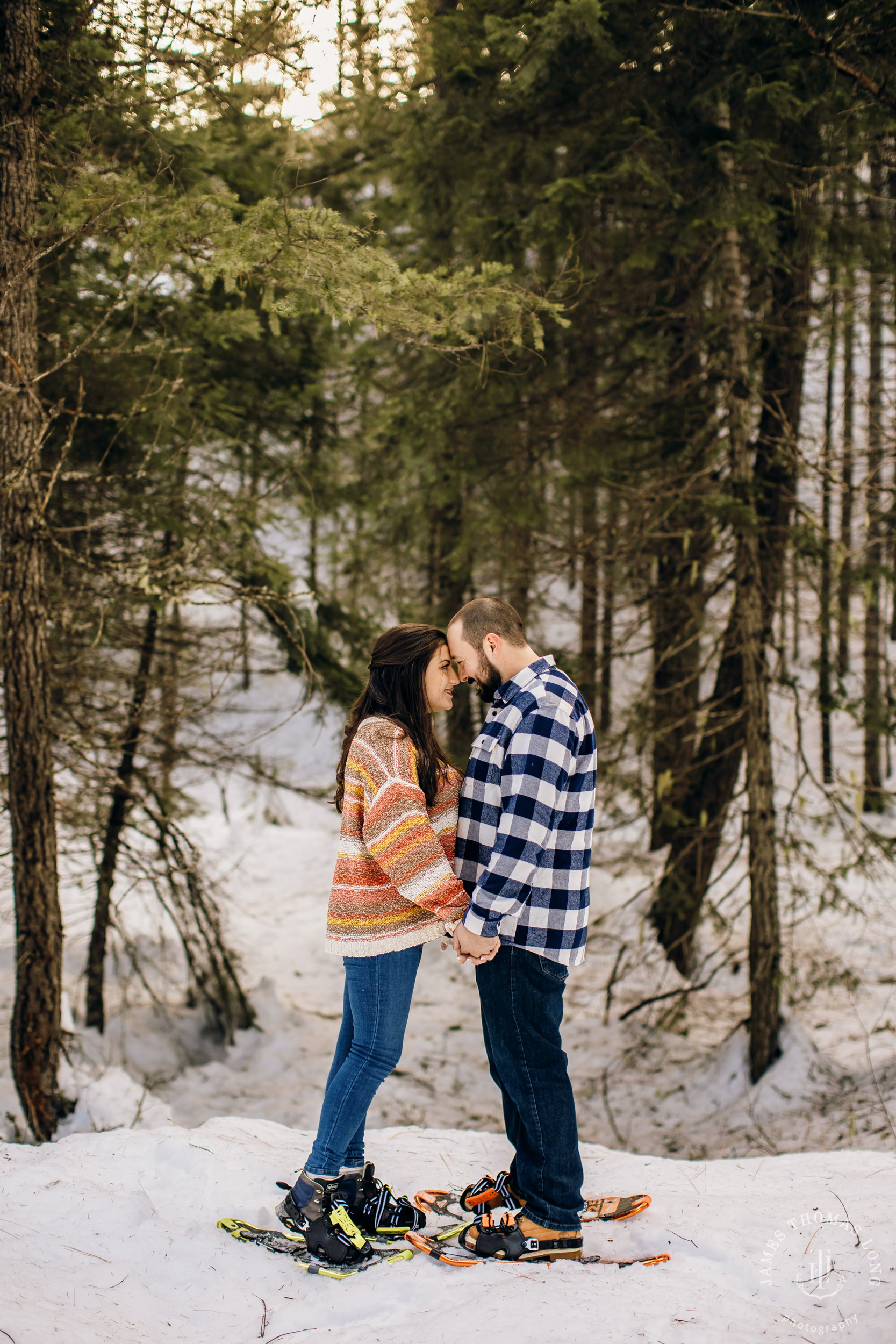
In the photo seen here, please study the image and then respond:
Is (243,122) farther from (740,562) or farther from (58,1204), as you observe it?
(58,1204)

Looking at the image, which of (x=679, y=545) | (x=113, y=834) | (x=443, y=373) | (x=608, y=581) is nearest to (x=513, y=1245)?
(x=608, y=581)

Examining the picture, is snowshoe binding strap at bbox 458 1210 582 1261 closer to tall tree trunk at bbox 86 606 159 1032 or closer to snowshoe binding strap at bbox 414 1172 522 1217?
snowshoe binding strap at bbox 414 1172 522 1217

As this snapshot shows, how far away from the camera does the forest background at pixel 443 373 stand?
4.48 metres

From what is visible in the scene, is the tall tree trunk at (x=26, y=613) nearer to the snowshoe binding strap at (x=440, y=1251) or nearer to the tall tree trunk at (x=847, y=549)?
the snowshoe binding strap at (x=440, y=1251)

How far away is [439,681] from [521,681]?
31cm

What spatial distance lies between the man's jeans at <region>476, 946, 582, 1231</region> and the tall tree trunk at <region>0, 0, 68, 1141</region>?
281 cm

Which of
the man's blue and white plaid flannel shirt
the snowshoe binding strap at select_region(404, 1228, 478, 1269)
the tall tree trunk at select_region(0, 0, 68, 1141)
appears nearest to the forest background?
the tall tree trunk at select_region(0, 0, 68, 1141)

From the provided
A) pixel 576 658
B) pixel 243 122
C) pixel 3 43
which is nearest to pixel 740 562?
pixel 576 658

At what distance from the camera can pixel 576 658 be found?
6.84m

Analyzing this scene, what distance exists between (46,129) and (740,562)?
5.23 m

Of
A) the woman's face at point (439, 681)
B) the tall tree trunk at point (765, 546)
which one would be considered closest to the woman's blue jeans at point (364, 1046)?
the woman's face at point (439, 681)

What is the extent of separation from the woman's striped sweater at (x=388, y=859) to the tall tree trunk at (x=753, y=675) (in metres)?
3.95

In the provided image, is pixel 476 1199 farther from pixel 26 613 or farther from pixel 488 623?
pixel 26 613

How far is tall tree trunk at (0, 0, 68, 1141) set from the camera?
14.3ft
